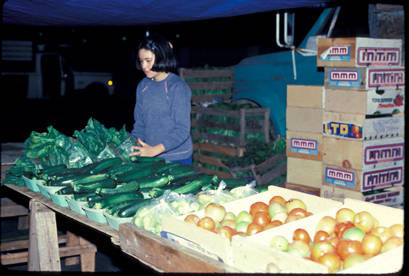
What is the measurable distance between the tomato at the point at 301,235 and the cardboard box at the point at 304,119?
3.71 m

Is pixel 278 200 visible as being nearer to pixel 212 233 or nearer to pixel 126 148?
pixel 212 233

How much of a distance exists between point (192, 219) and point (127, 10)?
9.62 feet

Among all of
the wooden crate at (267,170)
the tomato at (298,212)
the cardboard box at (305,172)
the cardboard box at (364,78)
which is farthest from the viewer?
the wooden crate at (267,170)

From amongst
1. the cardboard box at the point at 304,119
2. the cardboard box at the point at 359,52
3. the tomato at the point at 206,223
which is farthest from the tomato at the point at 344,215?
the cardboard box at the point at 304,119

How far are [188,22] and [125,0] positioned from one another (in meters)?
1.79

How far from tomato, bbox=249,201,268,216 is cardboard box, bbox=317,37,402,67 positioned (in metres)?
3.01

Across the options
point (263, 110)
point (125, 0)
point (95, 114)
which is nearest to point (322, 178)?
point (263, 110)

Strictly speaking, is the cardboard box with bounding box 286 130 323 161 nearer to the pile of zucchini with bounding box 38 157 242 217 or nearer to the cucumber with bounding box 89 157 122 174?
the pile of zucchini with bounding box 38 157 242 217

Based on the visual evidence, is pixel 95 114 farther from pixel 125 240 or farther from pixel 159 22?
pixel 125 240

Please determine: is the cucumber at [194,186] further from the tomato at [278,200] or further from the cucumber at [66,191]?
the cucumber at [66,191]

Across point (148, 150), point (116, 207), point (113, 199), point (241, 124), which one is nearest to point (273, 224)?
point (116, 207)

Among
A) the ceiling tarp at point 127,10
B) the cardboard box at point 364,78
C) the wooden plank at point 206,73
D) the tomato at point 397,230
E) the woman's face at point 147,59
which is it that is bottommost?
the tomato at point 397,230

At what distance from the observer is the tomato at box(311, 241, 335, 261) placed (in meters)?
2.35

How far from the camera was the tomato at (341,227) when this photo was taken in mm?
2588
